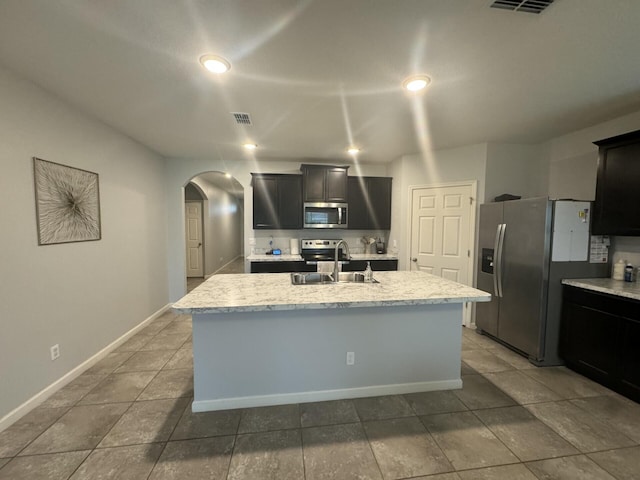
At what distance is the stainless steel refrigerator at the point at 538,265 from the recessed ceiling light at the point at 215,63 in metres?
3.12

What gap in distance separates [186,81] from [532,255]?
11.9ft

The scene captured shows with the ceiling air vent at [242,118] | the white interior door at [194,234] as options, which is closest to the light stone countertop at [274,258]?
the ceiling air vent at [242,118]

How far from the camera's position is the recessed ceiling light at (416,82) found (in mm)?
1985

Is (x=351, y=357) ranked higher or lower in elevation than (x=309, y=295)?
lower

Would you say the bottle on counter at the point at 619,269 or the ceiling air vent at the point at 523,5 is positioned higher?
the ceiling air vent at the point at 523,5

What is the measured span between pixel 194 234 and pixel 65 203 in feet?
15.3

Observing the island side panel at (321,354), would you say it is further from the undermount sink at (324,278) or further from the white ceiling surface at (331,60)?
the white ceiling surface at (331,60)

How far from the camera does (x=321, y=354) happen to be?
2.18 meters

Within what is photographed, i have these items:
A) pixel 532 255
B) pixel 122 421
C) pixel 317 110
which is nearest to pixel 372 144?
pixel 317 110

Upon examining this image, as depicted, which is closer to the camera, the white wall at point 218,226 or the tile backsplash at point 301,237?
the tile backsplash at point 301,237

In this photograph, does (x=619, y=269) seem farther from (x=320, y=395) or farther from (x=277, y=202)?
(x=277, y=202)

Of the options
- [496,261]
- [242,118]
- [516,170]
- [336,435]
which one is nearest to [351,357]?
[336,435]

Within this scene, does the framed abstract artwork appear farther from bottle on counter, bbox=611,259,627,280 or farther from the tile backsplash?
bottle on counter, bbox=611,259,627,280

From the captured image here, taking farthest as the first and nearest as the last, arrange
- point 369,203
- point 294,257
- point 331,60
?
point 369,203 < point 294,257 < point 331,60
